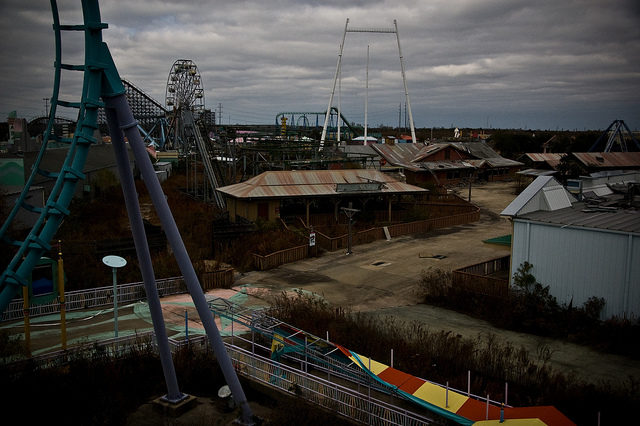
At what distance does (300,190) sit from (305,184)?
A: 146cm

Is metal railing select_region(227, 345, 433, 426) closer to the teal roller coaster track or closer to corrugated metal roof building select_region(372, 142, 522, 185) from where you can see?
the teal roller coaster track

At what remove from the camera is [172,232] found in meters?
9.02

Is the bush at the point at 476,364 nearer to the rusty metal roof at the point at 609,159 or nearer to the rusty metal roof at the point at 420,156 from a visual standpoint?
the rusty metal roof at the point at 420,156

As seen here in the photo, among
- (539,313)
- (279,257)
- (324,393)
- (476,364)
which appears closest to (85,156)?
(324,393)

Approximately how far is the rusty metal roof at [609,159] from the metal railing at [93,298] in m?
48.4

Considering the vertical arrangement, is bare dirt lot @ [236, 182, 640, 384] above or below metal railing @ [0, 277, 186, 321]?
below

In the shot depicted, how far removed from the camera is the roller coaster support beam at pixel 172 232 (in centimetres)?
855

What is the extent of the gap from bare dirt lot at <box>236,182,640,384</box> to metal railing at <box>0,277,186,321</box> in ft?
12.2

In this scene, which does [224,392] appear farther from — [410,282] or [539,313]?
[410,282]

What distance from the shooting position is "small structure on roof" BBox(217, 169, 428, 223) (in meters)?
34.4

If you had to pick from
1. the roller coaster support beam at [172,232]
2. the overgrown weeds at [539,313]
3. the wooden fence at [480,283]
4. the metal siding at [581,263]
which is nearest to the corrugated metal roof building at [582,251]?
the metal siding at [581,263]

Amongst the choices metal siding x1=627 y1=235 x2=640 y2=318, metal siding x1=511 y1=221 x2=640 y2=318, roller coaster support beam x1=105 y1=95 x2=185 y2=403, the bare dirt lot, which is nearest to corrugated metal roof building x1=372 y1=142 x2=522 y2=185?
the bare dirt lot

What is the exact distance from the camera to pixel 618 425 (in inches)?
404

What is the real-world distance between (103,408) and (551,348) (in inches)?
497
